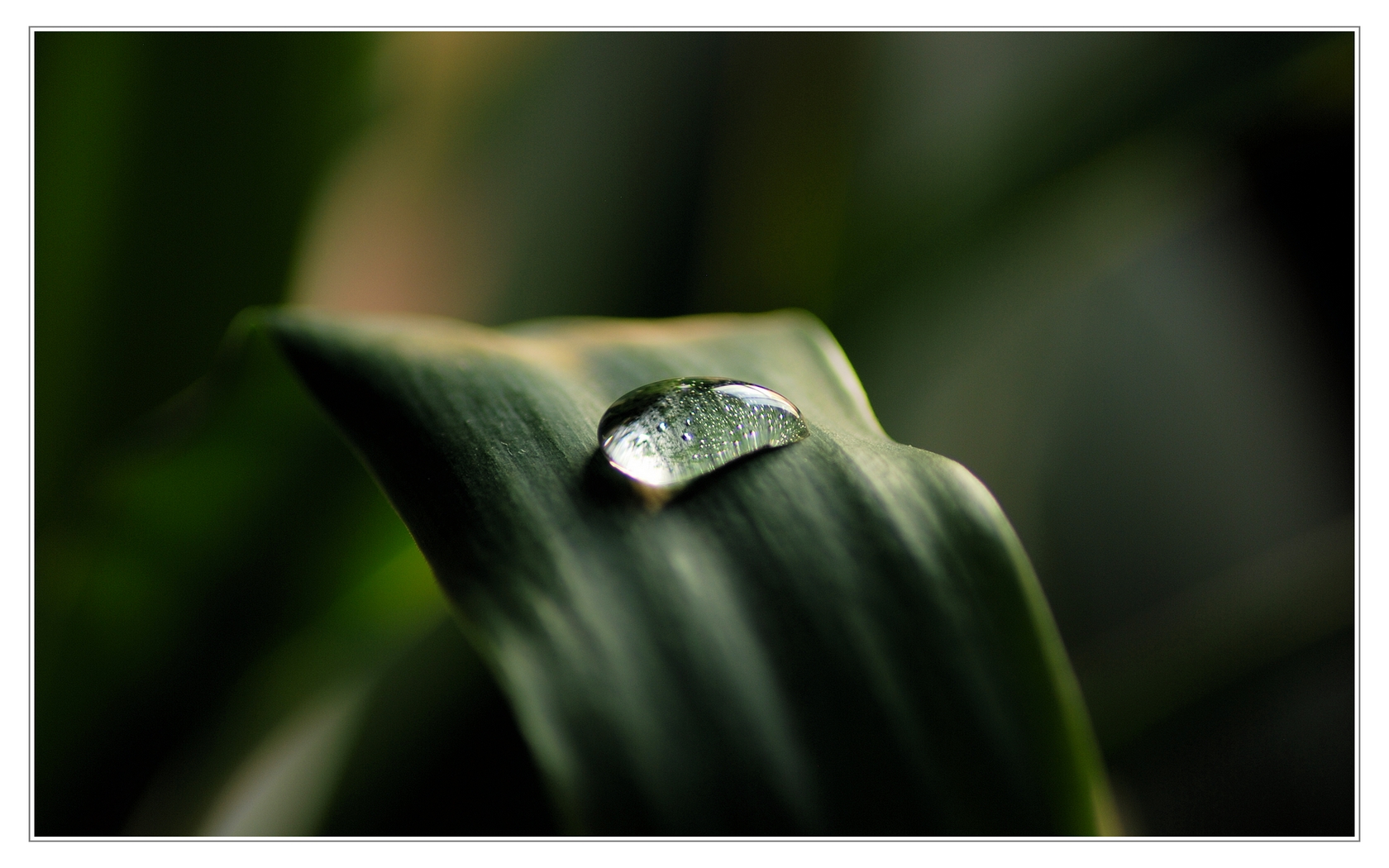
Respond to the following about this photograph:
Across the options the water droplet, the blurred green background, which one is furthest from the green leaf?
the blurred green background

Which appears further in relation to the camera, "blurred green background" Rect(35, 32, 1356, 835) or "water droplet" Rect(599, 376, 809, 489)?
"blurred green background" Rect(35, 32, 1356, 835)

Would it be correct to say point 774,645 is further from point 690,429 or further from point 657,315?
point 657,315

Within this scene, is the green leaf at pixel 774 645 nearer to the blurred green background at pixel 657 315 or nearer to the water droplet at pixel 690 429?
the water droplet at pixel 690 429

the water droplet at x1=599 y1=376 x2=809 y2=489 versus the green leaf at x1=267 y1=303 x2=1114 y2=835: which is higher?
the water droplet at x1=599 y1=376 x2=809 y2=489

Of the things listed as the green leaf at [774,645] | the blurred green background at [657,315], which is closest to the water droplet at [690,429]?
the green leaf at [774,645]

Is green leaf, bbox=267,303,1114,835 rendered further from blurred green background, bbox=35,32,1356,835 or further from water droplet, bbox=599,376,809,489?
blurred green background, bbox=35,32,1356,835
